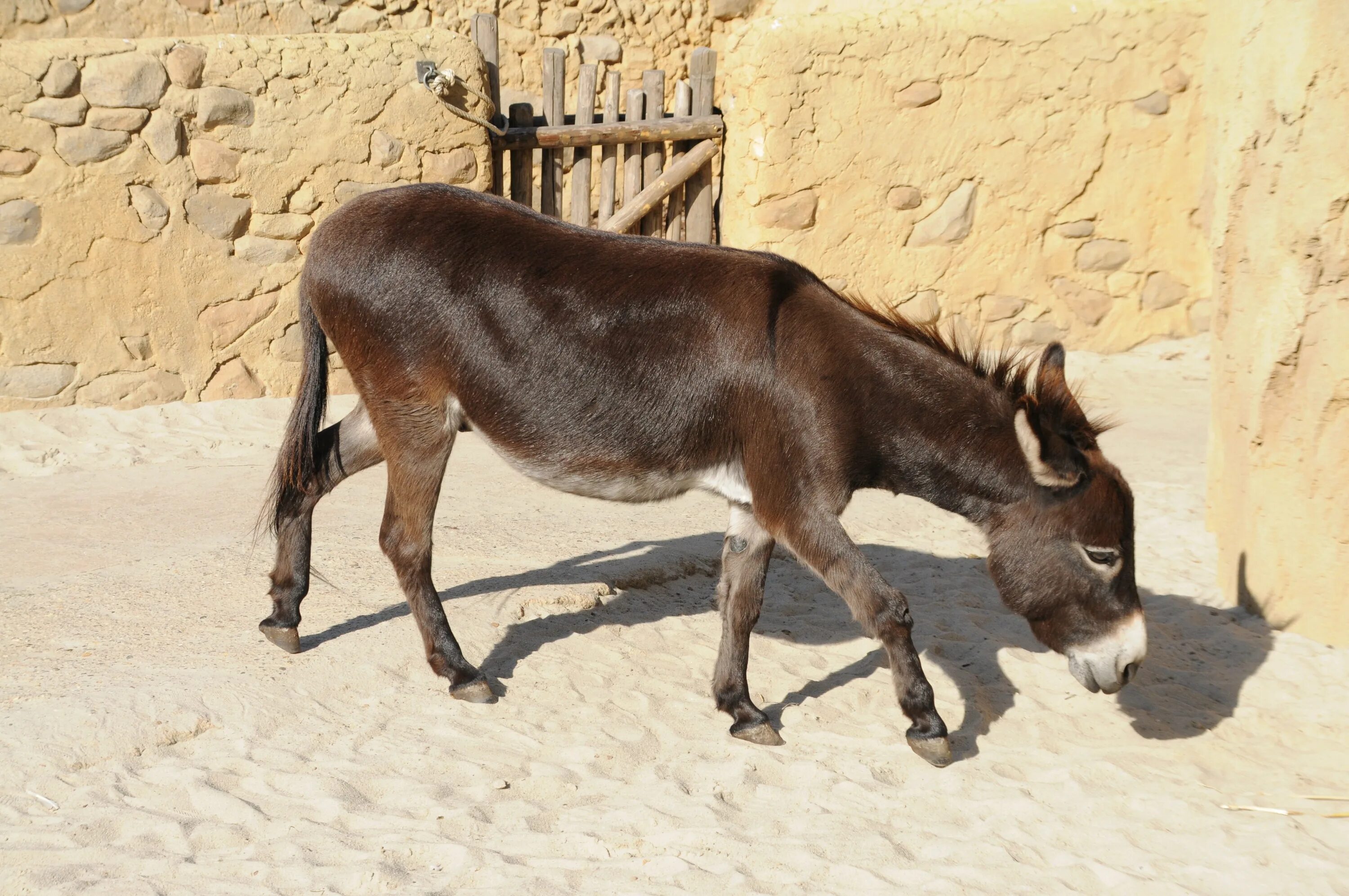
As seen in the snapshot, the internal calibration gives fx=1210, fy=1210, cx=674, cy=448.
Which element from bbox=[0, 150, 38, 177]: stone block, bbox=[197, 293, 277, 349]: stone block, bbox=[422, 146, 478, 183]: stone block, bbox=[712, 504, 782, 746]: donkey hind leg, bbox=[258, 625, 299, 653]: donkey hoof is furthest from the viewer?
bbox=[422, 146, 478, 183]: stone block

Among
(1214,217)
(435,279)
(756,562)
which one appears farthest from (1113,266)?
(435,279)

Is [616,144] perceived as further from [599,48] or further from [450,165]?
[599,48]

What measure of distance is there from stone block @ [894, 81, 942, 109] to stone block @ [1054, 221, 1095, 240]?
1.22 metres

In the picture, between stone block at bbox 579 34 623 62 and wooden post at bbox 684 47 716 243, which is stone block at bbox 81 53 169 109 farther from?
stone block at bbox 579 34 623 62

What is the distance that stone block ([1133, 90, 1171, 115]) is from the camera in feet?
25.7

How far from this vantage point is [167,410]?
21.8 feet

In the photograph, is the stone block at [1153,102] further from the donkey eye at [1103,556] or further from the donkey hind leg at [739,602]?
the donkey hind leg at [739,602]

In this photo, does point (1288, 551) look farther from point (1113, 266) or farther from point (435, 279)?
point (1113, 266)

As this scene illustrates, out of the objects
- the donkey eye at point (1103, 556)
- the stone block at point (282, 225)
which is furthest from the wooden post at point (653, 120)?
the donkey eye at point (1103, 556)

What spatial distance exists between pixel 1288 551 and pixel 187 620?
3.90 m

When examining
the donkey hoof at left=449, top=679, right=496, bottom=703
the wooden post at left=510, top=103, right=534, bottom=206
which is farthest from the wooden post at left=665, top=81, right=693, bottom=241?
the donkey hoof at left=449, top=679, right=496, bottom=703

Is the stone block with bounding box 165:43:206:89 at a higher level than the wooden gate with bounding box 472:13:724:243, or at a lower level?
higher

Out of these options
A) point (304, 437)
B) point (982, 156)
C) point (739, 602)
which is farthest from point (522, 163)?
point (739, 602)

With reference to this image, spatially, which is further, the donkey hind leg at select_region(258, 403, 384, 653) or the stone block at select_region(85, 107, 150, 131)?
the stone block at select_region(85, 107, 150, 131)
